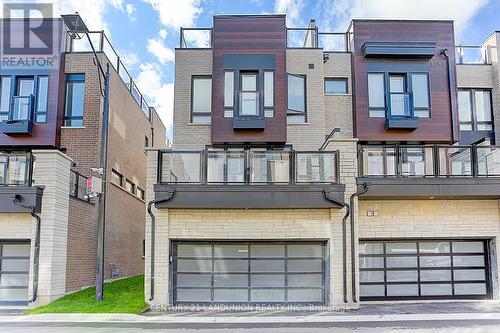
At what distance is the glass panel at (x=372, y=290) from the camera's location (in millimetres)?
13612

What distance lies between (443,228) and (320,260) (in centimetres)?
409

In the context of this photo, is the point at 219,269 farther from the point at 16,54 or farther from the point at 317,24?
the point at 16,54

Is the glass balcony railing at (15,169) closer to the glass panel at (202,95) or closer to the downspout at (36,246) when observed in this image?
the downspout at (36,246)

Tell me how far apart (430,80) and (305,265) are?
862 cm

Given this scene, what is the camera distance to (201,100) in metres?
16.3

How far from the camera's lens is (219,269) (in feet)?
42.3

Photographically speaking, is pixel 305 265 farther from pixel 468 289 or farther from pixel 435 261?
pixel 468 289

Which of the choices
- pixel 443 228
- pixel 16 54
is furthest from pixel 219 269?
pixel 16 54

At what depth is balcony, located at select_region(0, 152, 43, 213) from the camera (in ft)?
41.5

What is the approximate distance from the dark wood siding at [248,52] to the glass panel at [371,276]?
17.5ft

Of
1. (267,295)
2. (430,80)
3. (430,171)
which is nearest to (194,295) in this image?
(267,295)

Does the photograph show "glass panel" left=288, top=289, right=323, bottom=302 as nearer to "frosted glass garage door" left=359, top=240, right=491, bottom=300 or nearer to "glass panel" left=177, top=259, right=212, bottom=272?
"frosted glass garage door" left=359, top=240, right=491, bottom=300

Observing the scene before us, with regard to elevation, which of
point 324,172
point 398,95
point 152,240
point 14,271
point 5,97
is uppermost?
point 5,97

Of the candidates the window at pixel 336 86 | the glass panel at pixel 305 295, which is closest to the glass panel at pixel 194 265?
the glass panel at pixel 305 295
